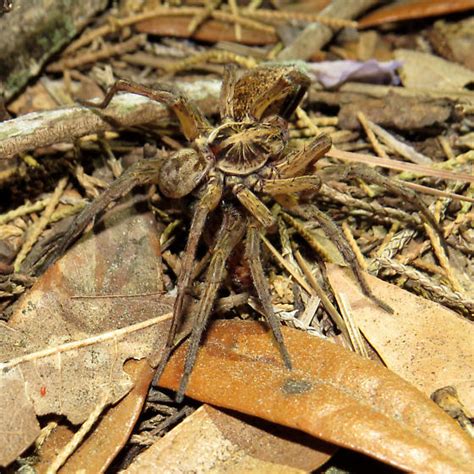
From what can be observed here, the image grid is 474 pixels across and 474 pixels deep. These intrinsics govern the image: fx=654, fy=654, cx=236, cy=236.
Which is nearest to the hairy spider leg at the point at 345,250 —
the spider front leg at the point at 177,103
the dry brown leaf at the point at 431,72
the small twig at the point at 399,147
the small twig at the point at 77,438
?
the spider front leg at the point at 177,103

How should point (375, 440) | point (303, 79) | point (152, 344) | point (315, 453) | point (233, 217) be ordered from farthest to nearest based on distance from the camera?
point (303, 79)
point (233, 217)
point (152, 344)
point (315, 453)
point (375, 440)

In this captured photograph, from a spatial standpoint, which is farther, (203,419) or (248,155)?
(248,155)

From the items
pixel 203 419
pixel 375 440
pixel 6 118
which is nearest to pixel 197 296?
pixel 203 419

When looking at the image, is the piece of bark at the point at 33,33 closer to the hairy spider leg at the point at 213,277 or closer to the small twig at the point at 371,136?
the hairy spider leg at the point at 213,277

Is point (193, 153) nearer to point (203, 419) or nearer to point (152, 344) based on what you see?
point (152, 344)

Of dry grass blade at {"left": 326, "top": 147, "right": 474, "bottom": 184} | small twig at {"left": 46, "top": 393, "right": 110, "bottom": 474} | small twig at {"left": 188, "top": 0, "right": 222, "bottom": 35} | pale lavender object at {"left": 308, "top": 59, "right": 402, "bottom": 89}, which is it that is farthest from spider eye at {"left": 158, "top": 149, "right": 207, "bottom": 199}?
small twig at {"left": 188, "top": 0, "right": 222, "bottom": 35}

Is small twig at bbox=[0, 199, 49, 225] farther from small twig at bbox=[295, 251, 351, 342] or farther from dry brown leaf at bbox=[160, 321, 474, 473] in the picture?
small twig at bbox=[295, 251, 351, 342]

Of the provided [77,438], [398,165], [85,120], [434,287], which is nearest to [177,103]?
[85,120]
